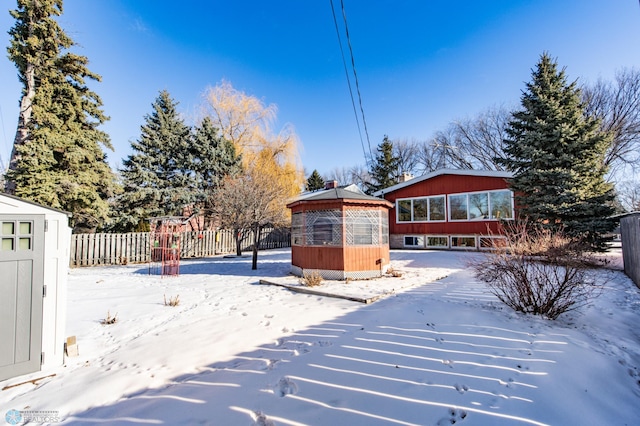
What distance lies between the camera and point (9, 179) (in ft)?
33.7

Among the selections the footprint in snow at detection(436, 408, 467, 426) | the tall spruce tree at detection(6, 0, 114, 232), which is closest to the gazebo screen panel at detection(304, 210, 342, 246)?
the footprint in snow at detection(436, 408, 467, 426)

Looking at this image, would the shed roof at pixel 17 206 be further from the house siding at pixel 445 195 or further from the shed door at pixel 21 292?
the house siding at pixel 445 195

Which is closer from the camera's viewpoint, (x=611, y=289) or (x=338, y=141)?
(x=611, y=289)

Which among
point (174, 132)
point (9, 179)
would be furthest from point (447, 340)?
point (174, 132)

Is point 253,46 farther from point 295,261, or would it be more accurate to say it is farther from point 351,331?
point 351,331

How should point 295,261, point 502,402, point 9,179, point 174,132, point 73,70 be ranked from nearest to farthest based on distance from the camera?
point 502,402 → point 295,261 → point 9,179 → point 73,70 → point 174,132

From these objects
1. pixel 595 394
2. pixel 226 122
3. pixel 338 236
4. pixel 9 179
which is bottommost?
pixel 595 394

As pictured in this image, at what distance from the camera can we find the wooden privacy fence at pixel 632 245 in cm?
661

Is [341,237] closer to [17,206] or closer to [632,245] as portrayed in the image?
[17,206]

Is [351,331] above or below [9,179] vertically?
below

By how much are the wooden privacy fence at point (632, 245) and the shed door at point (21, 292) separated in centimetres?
1132

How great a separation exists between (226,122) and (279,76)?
756 centimetres

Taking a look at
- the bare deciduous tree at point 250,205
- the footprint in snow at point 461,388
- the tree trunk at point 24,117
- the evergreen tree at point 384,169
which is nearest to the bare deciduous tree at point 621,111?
the evergreen tree at point 384,169

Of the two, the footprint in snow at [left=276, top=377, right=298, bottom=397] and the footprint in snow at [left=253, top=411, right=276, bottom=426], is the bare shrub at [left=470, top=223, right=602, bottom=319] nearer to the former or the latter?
the footprint in snow at [left=276, top=377, right=298, bottom=397]
